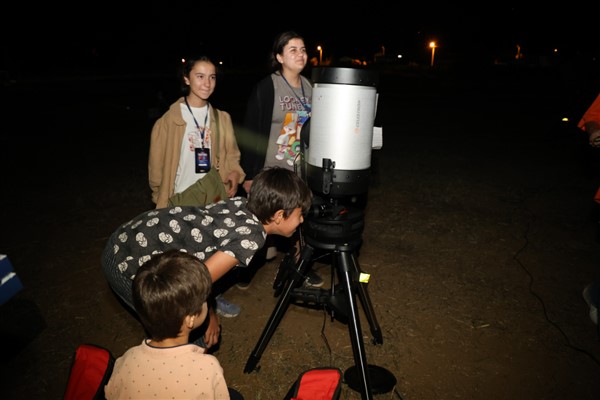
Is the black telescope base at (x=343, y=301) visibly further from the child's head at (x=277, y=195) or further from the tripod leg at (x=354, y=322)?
the child's head at (x=277, y=195)

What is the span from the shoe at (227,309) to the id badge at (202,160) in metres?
1.02

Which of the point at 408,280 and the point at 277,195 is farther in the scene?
the point at 408,280

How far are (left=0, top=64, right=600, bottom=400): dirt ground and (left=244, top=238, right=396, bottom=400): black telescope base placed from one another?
0.33 ft

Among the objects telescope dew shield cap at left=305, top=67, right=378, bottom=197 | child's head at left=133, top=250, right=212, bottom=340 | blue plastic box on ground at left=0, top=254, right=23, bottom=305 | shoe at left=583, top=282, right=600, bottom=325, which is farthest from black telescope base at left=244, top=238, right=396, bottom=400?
shoe at left=583, top=282, right=600, bottom=325

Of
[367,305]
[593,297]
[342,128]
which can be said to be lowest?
[593,297]

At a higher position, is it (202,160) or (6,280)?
(202,160)

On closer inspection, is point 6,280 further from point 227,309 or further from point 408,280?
point 408,280

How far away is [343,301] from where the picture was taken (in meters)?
2.31

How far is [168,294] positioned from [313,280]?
2150 millimetres

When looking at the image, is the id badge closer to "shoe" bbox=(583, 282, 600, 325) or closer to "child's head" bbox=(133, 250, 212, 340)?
"child's head" bbox=(133, 250, 212, 340)

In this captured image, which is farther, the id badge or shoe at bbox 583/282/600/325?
shoe at bbox 583/282/600/325

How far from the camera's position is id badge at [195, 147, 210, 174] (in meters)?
2.88

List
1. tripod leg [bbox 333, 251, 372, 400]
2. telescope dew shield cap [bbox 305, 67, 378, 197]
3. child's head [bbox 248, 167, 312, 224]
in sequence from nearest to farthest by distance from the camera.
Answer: telescope dew shield cap [bbox 305, 67, 378, 197] < child's head [bbox 248, 167, 312, 224] < tripod leg [bbox 333, 251, 372, 400]

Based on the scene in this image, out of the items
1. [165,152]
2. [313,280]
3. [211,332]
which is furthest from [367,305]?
[165,152]
